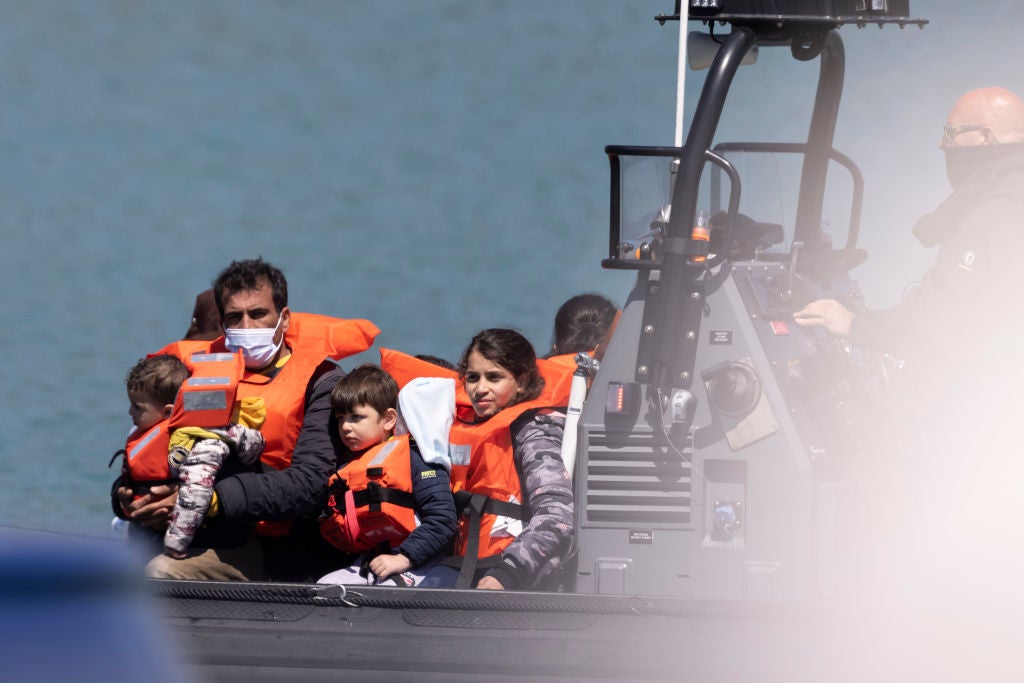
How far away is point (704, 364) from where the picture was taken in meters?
2.97

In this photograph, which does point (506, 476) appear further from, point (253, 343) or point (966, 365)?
point (966, 365)

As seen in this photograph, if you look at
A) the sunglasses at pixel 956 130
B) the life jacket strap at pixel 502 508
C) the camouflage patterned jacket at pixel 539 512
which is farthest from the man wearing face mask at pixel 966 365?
the life jacket strap at pixel 502 508

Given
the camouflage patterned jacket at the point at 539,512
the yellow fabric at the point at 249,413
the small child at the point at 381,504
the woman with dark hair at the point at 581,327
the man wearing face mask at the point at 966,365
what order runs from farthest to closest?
1. the woman with dark hair at the point at 581,327
2. the yellow fabric at the point at 249,413
3. the small child at the point at 381,504
4. the camouflage patterned jacket at the point at 539,512
5. the man wearing face mask at the point at 966,365

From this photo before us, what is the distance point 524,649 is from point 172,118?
9310mm

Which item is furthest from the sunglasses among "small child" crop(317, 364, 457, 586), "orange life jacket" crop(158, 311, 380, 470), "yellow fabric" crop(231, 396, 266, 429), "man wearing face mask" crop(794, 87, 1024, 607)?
"yellow fabric" crop(231, 396, 266, 429)

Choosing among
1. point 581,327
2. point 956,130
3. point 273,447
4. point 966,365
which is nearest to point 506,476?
point 273,447

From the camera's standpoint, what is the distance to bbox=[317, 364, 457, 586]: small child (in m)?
3.10

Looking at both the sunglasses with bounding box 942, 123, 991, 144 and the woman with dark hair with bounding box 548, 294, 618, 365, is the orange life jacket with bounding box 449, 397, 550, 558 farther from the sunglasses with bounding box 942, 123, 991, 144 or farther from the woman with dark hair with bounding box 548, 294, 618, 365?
the sunglasses with bounding box 942, 123, 991, 144

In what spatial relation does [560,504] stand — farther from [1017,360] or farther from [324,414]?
[1017,360]

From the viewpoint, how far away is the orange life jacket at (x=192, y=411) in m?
3.12

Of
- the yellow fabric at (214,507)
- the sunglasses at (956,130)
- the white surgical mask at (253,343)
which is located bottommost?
the yellow fabric at (214,507)

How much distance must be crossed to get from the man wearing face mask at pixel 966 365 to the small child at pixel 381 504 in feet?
3.26

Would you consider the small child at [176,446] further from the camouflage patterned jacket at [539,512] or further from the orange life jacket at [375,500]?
the camouflage patterned jacket at [539,512]

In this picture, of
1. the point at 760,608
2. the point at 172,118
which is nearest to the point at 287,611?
the point at 760,608
